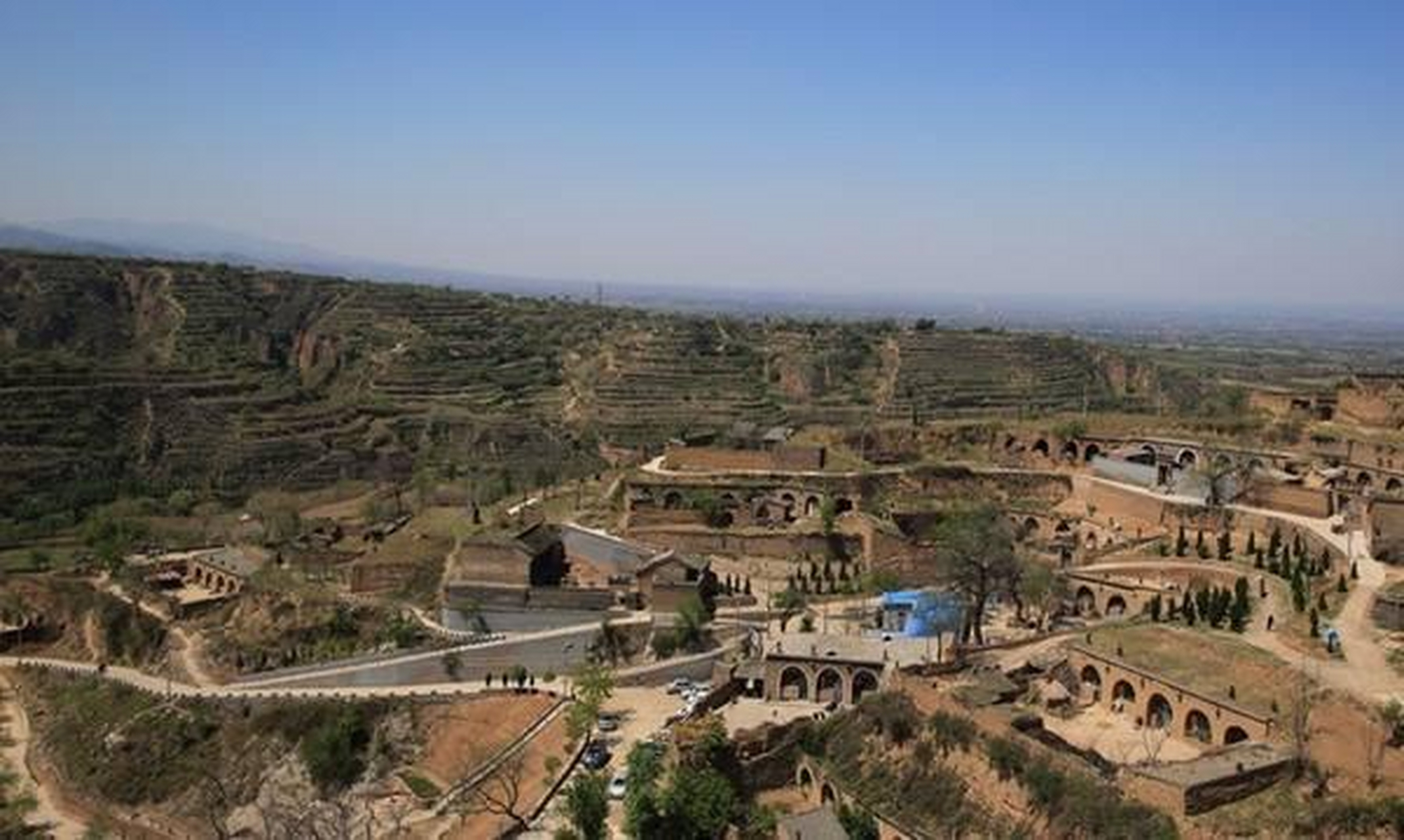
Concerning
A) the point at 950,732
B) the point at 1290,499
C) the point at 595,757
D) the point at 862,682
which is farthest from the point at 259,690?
the point at 1290,499

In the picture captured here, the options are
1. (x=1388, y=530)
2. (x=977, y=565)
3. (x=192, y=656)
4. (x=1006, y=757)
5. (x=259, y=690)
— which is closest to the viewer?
(x=1006, y=757)

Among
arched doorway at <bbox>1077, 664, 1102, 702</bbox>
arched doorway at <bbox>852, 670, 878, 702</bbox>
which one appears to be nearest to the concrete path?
arched doorway at <bbox>852, 670, 878, 702</bbox>

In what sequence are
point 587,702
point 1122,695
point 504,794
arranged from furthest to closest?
point 587,702 < point 504,794 < point 1122,695

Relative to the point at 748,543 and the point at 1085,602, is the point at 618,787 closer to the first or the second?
the point at 1085,602

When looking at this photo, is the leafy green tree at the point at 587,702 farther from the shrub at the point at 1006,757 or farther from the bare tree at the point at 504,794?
the shrub at the point at 1006,757

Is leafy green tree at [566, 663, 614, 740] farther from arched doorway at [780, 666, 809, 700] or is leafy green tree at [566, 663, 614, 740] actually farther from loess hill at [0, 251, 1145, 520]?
loess hill at [0, 251, 1145, 520]

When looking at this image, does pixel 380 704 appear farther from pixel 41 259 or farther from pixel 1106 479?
pixel 41 259

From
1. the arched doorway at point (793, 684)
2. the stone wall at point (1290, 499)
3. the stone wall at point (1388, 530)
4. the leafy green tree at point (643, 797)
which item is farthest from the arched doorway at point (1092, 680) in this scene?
the stone wall at point (1290, 499)
